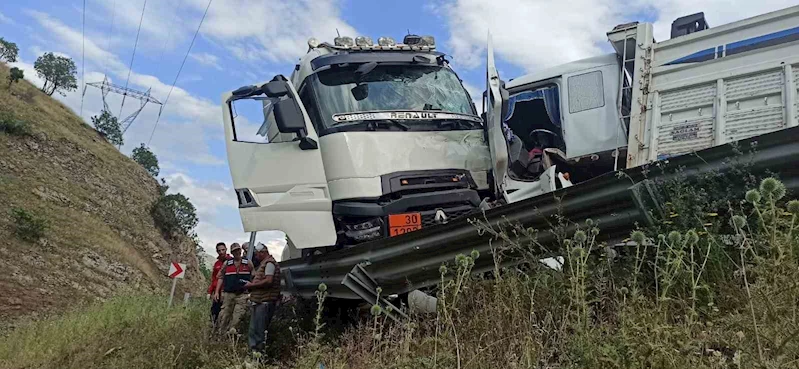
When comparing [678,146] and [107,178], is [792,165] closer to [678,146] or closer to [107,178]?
[678,146]

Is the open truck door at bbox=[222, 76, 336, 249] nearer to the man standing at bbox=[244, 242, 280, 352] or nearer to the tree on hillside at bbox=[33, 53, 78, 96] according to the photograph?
the man standing at bbox=[244, 242, 280, 352]

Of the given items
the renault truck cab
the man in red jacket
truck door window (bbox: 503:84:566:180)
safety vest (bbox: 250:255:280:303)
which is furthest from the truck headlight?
the man in red jacket

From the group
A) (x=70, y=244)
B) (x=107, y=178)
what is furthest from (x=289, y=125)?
(x=107, y=178)

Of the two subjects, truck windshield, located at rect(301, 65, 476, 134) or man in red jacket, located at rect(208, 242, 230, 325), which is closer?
truck windshield, located at rect(301, 65, 476, 134)

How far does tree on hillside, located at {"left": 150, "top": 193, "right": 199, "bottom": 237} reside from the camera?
3419 cm

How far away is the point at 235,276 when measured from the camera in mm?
7164

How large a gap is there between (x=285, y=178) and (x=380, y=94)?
54.0 inches

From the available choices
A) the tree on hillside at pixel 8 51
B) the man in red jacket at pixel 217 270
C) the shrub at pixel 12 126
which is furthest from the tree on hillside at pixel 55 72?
the man in red jacket at pixel 217 270

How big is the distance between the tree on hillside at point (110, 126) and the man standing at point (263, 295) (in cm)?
Result: 4463

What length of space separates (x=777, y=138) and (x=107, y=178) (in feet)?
113

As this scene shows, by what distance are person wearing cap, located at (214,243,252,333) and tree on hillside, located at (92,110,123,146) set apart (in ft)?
142

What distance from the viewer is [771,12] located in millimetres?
5527

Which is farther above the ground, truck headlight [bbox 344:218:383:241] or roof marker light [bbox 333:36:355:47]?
roof marker light [bbox 333:36:355:47]

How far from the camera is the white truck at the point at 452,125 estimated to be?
5.66 m
